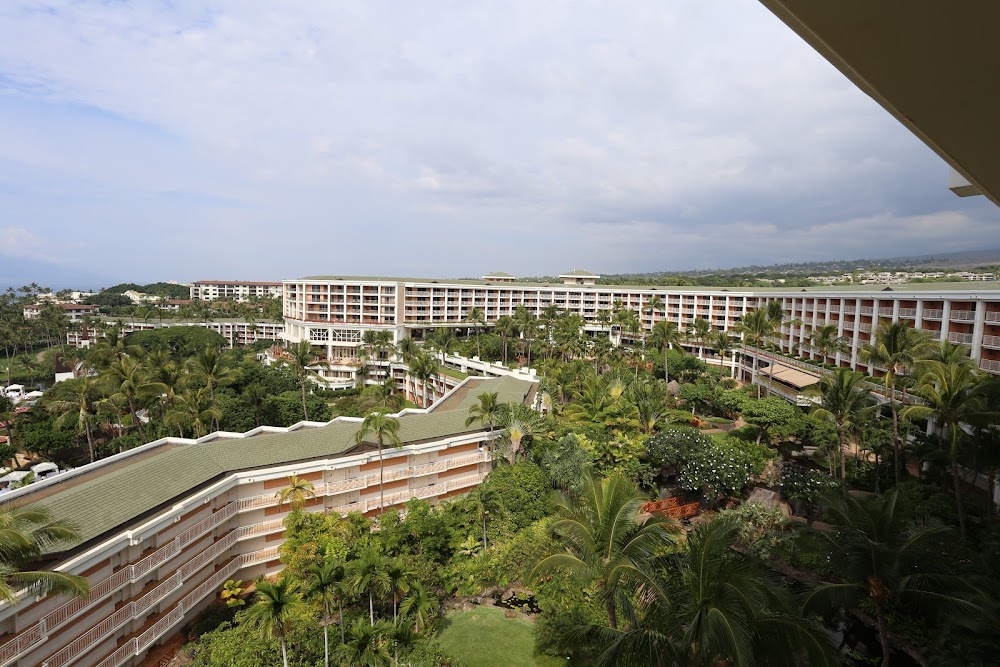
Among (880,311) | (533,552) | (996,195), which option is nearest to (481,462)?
(533,552)

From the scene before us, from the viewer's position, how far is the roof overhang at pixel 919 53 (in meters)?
2.56

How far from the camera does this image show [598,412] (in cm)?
3531

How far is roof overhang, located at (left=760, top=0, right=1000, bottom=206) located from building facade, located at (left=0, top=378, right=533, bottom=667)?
68.5 feet

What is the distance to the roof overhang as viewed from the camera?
256 centimetres

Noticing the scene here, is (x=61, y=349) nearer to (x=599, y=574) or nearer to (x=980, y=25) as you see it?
(x=599, y=574)

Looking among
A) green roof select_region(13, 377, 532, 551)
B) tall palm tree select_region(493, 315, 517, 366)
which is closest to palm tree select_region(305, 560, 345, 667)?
green roof select_region(13, 377, 532, 551)

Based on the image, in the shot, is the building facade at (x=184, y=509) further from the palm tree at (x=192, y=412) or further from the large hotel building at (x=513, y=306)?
the large hotel building at (x=513, y=306)

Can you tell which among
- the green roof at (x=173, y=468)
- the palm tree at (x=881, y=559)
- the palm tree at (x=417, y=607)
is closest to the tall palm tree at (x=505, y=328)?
the green roof at (x=173, y=468)

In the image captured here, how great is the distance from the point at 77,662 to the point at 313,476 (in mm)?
10297

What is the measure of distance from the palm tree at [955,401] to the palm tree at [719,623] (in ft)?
55.6


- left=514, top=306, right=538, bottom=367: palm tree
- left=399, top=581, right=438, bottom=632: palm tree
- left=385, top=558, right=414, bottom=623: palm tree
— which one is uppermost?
left=514, top=306, right=538, bottom=367: palm tree

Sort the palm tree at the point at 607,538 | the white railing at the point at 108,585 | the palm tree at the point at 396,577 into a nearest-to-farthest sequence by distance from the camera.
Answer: the palm tree at the point at 607,538, the white railing at the point at 108,585, the palm tree at the point at 396,577

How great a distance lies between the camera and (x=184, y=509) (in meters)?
19.8

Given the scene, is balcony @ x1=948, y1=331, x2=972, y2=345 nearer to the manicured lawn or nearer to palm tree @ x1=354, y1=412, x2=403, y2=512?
the manicured lawn
